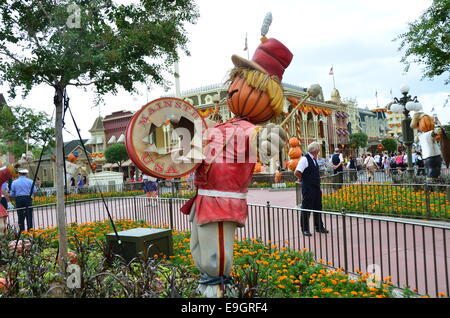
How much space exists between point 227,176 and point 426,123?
831 centimetres

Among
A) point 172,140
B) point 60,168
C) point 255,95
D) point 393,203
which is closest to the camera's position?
point 172,140

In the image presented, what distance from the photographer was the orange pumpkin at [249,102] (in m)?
3.39

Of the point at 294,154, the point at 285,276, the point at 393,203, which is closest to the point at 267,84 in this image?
the point at 285,276

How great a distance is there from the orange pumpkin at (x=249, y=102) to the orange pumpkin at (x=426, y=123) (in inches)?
303

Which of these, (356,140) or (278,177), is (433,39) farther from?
(356,140)

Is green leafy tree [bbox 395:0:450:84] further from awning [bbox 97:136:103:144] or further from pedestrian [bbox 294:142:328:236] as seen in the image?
awning [bbox 97:136:103:144]

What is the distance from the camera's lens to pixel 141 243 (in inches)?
207

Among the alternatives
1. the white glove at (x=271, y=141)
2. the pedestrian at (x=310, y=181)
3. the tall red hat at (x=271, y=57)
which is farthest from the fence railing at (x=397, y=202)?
the white glove at (x=271, y=141)

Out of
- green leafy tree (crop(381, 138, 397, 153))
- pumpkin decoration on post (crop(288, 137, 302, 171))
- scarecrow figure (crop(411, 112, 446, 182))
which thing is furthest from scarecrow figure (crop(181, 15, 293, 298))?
green leafy tree (crop(381, 138, 397, 153))

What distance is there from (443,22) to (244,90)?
1128 cm

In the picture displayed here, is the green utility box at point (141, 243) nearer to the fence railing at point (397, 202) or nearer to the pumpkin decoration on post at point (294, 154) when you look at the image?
the fence railing at point (397, 202)

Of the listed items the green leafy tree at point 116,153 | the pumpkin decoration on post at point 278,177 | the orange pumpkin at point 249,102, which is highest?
the green leafy tree at point 116,153

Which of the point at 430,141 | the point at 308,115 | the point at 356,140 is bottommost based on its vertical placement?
the point at 430,141
